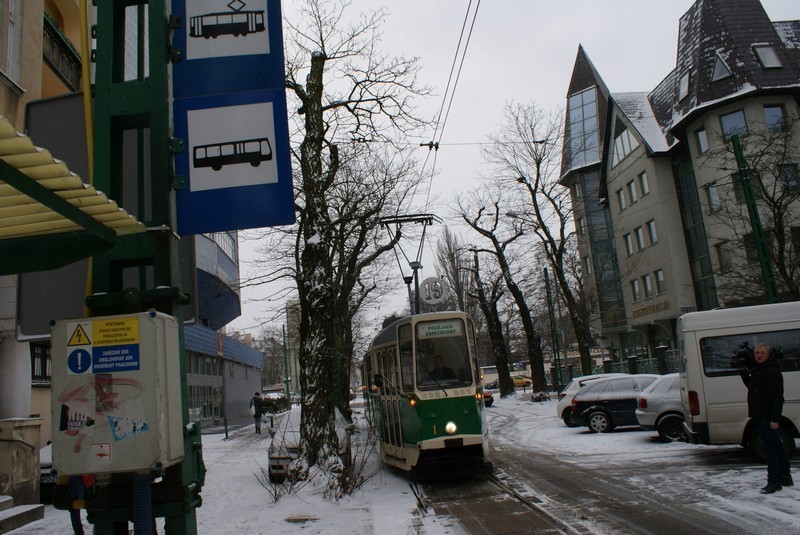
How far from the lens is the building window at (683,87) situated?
34188 mm

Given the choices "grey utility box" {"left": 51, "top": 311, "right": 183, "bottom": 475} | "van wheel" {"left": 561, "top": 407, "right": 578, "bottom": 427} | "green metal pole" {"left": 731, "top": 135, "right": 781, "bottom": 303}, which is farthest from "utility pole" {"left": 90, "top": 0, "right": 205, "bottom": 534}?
"van wheel" {"left": 561, "top": 407, "right": 578, "bottom": 427}

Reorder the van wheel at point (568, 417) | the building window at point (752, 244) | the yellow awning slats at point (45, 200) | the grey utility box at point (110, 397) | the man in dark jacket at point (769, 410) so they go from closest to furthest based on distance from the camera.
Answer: the yellow awning slats at point (45, 200)
the grey utility box at point (110, 397)
the man in dark jacket at point (769, 410)
the building window at point (752, 244)
the van wheel at point (568, 417)

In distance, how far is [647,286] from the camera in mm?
39562

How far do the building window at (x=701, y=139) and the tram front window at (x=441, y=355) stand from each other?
2661 centimetres

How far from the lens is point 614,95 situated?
41438 millimetres

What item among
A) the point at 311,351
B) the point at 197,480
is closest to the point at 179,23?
the point at 197,480

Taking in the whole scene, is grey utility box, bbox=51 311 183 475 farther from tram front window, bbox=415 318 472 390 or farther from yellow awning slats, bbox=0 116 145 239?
tram front window, bbox=415 318 472 390

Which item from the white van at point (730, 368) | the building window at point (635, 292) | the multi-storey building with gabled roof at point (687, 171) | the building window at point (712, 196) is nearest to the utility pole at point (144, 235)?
the white van at point (730, 368)

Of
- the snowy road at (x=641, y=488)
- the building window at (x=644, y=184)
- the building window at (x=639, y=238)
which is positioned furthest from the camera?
the building window at (x=639, y=238)

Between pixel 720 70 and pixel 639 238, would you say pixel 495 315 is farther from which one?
pixel 720 70

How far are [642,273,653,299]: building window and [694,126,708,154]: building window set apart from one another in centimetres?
894

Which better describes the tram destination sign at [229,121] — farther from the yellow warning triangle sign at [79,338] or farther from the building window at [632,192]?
the building window at [632,192]

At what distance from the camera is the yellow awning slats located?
7.40ft

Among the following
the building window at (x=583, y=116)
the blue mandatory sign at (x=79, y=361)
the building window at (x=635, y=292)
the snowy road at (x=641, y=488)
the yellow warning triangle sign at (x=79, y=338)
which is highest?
the building window at (x=583, y=116)
